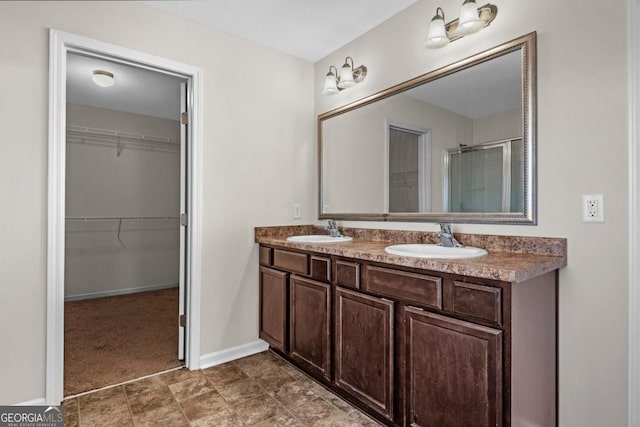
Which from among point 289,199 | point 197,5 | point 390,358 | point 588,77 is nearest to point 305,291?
point 390,358

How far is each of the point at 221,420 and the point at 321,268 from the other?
92cm

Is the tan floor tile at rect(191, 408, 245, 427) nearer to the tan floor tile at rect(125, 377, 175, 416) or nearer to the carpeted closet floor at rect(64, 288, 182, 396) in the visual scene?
the tan floor tile at rect(125, 377, 175, 416)

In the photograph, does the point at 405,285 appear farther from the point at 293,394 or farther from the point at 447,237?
the point at 293,394

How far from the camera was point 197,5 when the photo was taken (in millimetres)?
2102

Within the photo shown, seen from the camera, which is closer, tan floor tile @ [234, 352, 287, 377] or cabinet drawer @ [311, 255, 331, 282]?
cabinet drawer @ [311, 255, 331, 282]

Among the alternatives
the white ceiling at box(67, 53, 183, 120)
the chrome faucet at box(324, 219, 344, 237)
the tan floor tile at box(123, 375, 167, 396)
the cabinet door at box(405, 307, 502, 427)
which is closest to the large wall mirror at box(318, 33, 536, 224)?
the chrome faucet at box(324, 219, 344, 237)

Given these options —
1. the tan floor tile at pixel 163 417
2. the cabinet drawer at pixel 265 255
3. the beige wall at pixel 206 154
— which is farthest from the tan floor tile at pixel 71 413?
the cabinet drawer at pixel 265 255

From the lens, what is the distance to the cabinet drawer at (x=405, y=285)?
4.55 feet

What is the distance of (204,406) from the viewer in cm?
186

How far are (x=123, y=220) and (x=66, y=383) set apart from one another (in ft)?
8.61

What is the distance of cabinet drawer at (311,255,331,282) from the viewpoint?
1926 mm

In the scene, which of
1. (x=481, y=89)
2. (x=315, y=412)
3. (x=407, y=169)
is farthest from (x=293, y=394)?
(x=481, y=89)

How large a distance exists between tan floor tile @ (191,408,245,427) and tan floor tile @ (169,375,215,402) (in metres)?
0.26

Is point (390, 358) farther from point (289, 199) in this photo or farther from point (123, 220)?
point (123, 220)
